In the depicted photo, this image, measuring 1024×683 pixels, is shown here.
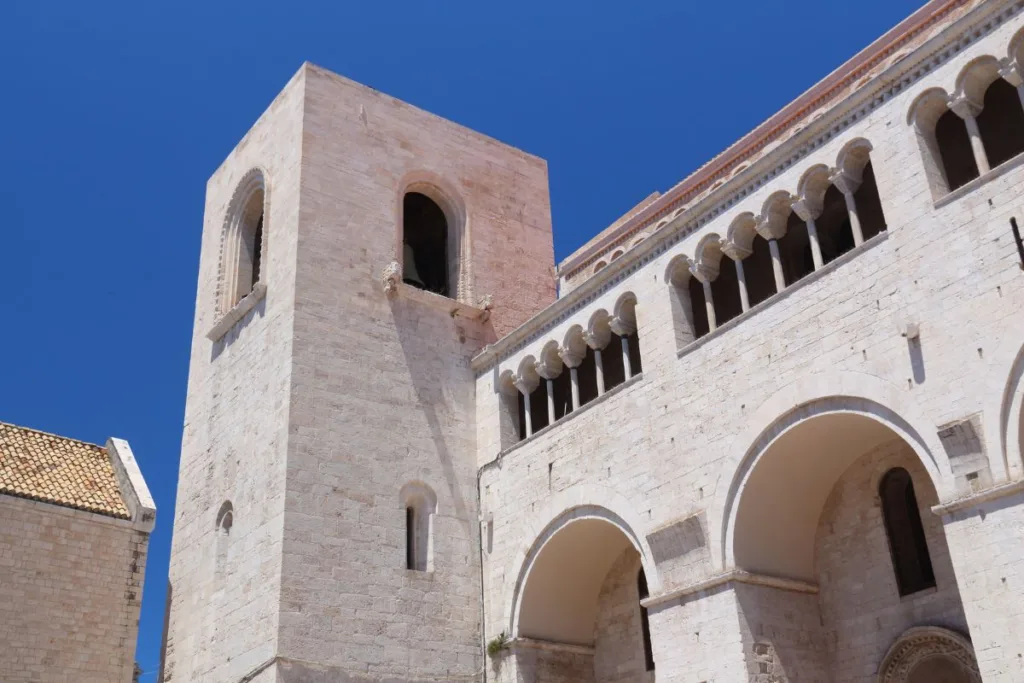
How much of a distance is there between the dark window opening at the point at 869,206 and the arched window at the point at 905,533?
3004mm

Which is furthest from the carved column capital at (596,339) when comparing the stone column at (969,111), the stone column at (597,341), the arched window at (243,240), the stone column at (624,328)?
the arched window at (243,240)

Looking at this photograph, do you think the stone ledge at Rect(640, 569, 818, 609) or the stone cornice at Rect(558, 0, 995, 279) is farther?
the stone cornice at Rect(558, 0, 995, 279)

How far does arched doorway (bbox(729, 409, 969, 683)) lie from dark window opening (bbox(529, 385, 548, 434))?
5.29 m

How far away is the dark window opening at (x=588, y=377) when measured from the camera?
54.3 ft

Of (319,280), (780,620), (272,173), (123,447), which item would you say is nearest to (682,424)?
(780,620)

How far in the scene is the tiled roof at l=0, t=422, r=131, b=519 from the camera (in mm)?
18391

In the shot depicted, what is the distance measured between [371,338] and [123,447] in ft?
22.6

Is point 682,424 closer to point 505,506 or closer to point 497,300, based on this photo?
point 505,506

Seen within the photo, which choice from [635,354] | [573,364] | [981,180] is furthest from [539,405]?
[981,180]

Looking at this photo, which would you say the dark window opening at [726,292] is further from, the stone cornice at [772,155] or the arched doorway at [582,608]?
the arched doorway at [582,608]

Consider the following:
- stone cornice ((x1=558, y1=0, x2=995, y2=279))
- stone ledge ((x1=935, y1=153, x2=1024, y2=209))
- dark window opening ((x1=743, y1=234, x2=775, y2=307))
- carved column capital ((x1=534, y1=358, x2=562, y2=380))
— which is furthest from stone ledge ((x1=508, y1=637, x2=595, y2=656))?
stone ledge ((x1=935, y1=153, x2=1024, y2=209))

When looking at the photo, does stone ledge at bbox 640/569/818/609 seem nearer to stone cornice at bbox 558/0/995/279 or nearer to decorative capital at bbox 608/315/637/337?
decorative capital at bbox 608/315/637/337

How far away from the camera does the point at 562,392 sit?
17047 mm

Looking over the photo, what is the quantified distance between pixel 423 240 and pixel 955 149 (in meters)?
11.7
